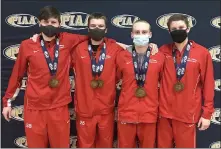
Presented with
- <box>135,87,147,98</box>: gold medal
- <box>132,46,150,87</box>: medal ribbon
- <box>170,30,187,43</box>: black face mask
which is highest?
<box>170,30,187,43</box>: black face mask

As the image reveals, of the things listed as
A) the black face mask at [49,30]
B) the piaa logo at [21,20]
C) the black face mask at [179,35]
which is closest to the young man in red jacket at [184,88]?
the black face mask at [179,35]

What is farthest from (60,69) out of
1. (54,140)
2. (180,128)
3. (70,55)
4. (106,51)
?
(180,128)

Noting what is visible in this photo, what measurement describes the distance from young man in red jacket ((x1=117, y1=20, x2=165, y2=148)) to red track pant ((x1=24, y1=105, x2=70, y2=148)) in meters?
0.54

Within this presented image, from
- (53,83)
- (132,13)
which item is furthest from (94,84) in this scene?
(132,13)

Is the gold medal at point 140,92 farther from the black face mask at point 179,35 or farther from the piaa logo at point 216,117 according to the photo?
the piaa logo at point 216,117

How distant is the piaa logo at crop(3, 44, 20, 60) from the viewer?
3.79 metres

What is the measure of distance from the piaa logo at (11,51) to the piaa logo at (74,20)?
573 mm

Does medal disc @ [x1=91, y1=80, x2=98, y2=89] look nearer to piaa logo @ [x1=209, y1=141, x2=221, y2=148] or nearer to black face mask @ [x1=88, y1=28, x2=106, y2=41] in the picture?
black face mask @ [x1=88, y1=28, x2=106, y2=41]

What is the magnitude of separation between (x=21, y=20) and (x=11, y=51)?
14.1 inches

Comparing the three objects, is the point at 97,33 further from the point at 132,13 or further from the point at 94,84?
the point at 132,13

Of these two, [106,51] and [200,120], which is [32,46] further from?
[200,120]

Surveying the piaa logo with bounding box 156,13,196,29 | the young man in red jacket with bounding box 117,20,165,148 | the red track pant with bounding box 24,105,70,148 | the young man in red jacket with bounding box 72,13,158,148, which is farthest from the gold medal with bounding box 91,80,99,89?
the piaa logo with bounding box 156,13,196,29

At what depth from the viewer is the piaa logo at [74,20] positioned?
3736 mm

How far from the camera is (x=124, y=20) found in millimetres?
3732
